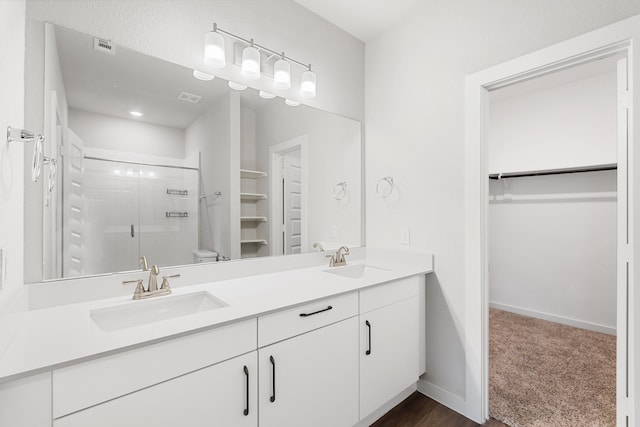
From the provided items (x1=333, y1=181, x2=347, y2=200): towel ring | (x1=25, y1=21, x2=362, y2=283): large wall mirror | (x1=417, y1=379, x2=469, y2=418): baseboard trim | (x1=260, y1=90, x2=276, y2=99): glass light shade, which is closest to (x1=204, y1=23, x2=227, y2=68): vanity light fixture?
(x1=25, y1=21, x2=362, y2=283): large wall mirror

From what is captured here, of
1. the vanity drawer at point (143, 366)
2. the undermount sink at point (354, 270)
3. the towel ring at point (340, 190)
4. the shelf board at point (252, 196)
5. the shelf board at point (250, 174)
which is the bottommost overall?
the vanity drawer at point (143, 366)

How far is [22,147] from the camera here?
116 cm

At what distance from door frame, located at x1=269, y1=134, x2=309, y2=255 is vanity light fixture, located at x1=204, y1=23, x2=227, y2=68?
1.85 ft

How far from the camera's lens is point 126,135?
144 centimetres

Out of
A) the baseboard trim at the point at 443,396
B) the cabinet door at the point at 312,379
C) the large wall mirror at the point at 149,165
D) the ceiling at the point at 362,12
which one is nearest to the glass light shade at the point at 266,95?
the large wall mirror at the point at 149,165

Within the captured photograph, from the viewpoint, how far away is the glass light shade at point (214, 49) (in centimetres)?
157

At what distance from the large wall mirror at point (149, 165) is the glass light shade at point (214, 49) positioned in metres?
0.12

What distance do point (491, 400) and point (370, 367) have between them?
3.16 feet

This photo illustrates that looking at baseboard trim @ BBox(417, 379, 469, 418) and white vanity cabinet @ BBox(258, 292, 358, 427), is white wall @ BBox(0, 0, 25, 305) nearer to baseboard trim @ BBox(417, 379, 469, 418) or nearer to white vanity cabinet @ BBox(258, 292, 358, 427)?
white vanity cabinet @ BBox(258, 292, 358, 427)

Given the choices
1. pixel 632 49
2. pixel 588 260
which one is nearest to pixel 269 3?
pixel 632 49

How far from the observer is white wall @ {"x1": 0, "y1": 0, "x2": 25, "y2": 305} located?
91cm

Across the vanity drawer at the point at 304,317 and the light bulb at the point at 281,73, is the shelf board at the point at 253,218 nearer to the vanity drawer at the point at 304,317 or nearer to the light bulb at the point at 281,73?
the vanity drawer at the point at 304,317

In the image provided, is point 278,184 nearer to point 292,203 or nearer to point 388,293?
point 292,203

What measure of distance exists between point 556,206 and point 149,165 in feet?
12.5
